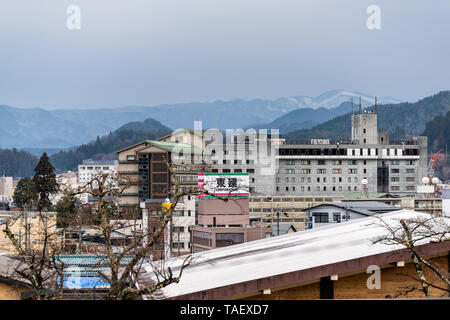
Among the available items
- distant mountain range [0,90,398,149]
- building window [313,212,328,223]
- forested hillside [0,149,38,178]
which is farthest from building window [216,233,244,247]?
distant mountain range [0,90,398,149]

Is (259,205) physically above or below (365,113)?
below

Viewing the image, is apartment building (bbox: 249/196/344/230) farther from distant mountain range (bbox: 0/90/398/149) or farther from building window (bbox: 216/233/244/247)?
distant mountain range (bbox: 0/90/398/149)

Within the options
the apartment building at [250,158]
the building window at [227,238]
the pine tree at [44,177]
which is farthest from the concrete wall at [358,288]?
the apartment building at [250,158]

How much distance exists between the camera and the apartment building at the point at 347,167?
6938 centimetres

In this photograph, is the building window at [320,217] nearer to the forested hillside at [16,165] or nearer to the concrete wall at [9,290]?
the concrete wall at [9,290]

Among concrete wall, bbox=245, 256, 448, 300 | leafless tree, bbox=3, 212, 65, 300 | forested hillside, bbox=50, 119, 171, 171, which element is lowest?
concrete wall, bbox=245, 256, 448, 300

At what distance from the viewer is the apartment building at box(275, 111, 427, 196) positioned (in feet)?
228

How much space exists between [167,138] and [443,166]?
9076cm

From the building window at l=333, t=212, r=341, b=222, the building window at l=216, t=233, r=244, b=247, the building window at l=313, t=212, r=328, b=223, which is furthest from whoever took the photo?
the building window at l=313, t=212, r=328, b=223

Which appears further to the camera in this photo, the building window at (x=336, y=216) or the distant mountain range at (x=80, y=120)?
the distant mountain range at (x=80, y=120)

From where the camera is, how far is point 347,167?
230 feet
